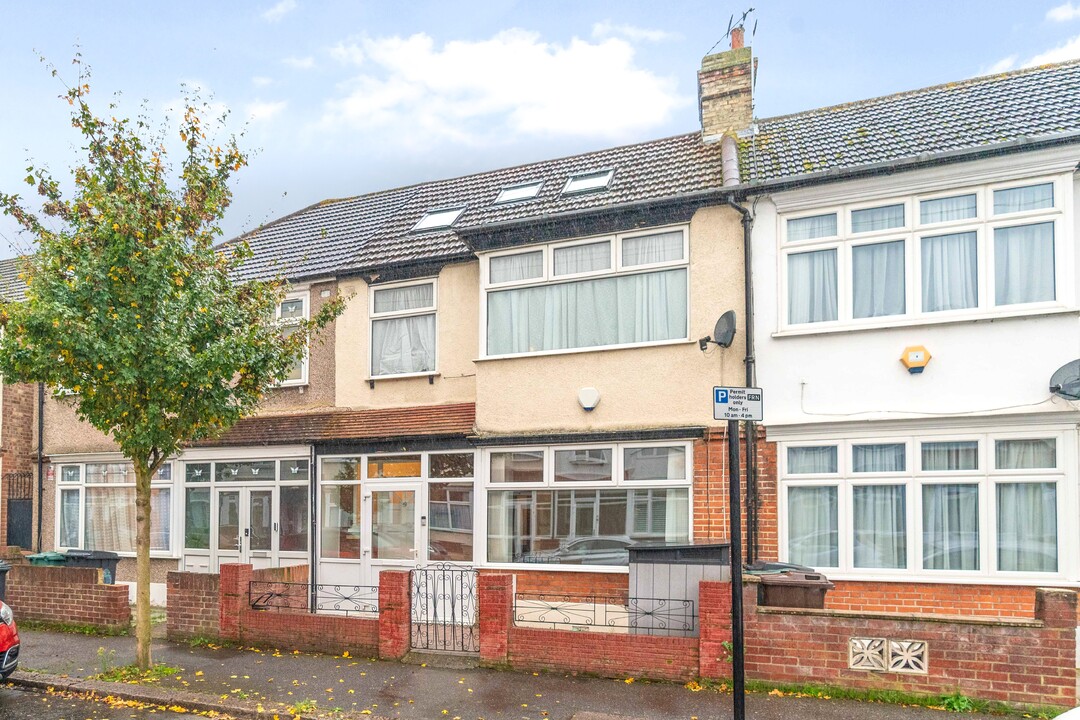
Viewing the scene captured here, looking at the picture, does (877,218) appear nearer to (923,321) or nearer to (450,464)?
(923,321)

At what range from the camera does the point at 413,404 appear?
1338 centimetres

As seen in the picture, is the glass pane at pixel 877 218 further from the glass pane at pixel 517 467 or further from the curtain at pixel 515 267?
the glass pane at pixel 517 467

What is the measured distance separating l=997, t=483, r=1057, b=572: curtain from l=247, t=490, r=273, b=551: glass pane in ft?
34.7

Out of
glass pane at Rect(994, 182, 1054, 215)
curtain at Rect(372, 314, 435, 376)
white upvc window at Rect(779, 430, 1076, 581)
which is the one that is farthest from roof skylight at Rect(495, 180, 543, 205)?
glass pane at Rect(994, 182, 1054, 215)

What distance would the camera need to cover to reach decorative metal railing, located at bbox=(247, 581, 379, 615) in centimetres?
1082

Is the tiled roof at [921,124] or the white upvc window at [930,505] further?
the tiled roof at [921,124]

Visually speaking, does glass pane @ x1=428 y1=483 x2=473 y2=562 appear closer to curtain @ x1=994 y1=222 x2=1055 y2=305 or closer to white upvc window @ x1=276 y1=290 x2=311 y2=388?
white upvc window @ x1=276 y1=290 x2=311 y2=388

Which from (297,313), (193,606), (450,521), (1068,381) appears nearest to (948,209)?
(1068,381)

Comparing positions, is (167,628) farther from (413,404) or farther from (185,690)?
(413,404)

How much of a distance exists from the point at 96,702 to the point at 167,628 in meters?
2.65

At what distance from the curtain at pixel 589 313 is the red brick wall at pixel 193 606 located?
4.75m

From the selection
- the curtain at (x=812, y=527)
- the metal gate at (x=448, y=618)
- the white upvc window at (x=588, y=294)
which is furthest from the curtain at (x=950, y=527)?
the metal gate at (x=448, y=618)

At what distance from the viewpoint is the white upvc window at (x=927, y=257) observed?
31.1 feet

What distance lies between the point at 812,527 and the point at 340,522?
7140mm
